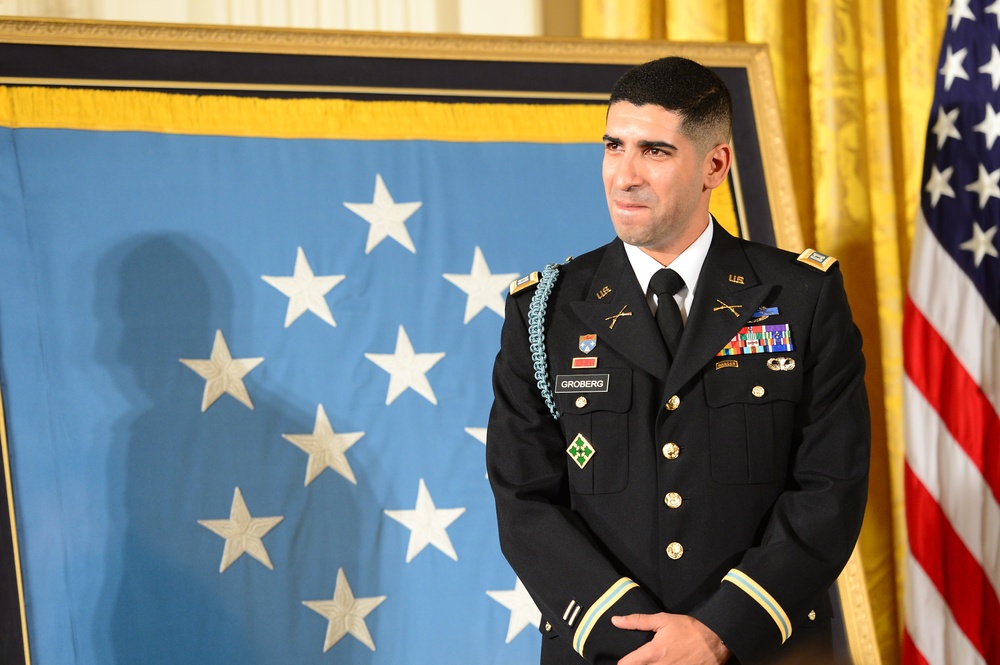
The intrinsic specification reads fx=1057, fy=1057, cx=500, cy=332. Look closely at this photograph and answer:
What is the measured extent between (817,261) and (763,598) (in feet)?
1.70

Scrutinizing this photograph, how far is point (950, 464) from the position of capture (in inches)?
107

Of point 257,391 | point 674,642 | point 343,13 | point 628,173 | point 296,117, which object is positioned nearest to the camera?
point 674,642

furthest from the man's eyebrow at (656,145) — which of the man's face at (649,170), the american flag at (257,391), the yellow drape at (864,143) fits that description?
the yellow drape at (864,143)

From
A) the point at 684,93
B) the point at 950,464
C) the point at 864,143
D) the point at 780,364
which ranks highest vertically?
the point at 864,143

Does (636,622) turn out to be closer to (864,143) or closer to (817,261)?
(817,261)

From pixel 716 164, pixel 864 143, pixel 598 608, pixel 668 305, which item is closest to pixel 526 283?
pixel 668 305

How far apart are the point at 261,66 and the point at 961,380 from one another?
1904mm

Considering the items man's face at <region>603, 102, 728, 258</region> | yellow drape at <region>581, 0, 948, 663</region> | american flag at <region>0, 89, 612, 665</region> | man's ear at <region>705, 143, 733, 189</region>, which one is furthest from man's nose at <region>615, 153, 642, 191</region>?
yellow drape at <region>581, 0, 948, 663</region>

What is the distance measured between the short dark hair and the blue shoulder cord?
320mm

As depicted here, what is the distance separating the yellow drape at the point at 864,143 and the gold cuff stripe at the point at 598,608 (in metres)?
1.76

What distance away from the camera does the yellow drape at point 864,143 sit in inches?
115

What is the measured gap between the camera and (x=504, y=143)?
2559mm

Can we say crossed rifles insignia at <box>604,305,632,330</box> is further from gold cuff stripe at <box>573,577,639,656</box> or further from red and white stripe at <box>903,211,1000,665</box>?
red and white stripe at <box>903,211,1000,665</box>

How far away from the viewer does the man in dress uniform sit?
4.77 ft
